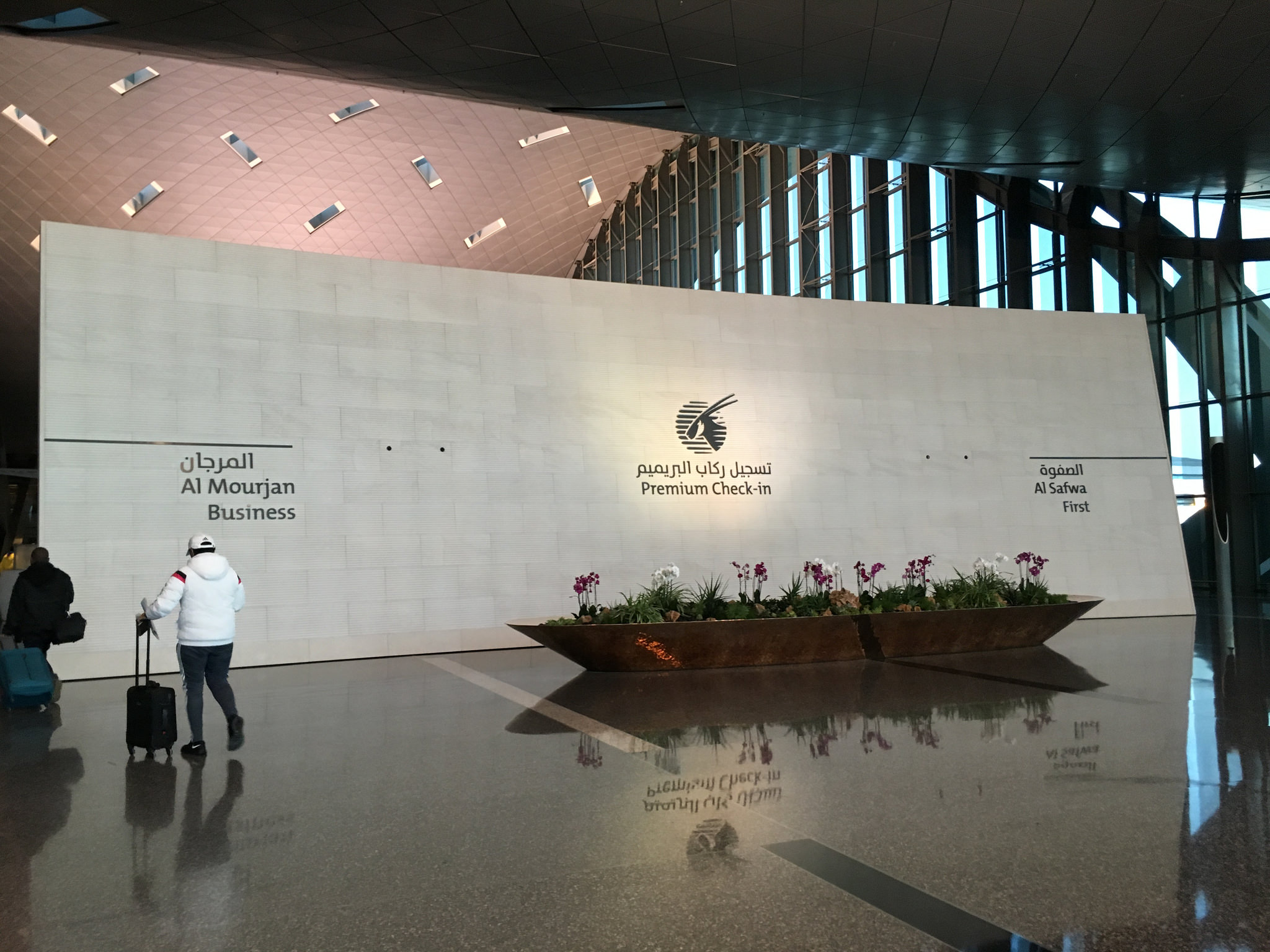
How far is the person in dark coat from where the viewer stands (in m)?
9.73

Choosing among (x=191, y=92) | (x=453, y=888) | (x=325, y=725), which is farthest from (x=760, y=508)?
(x=191, y=92)

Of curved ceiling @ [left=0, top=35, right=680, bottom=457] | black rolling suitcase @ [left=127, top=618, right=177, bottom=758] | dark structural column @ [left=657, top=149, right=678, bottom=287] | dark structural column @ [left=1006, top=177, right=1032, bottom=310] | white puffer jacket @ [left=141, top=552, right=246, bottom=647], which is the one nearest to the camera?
black rolling suitcase @ [left=127, top=618, right=177, bottom=758]

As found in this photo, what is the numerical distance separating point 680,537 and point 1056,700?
7.81m

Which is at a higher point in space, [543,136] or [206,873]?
[543,136]

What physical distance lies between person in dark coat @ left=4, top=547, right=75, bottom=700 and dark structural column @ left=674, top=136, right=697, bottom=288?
99.3ft

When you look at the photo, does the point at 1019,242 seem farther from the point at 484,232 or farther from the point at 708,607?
the point at 484,232

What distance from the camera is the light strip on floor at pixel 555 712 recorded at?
21.7ft

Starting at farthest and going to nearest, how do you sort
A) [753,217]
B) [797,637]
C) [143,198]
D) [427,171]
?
[753,217], [427,171], [143,198], [797,637]

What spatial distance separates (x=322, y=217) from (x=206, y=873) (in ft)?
107

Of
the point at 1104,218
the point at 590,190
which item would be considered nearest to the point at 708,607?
the point at 1104,218

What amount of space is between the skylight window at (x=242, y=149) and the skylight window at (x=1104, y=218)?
2315 centimetres

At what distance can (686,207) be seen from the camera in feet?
128

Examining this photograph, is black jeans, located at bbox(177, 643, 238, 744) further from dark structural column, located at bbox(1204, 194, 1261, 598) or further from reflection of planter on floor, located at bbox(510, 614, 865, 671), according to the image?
dark structural column, located at bbox(1204, 194, 1261, 598)

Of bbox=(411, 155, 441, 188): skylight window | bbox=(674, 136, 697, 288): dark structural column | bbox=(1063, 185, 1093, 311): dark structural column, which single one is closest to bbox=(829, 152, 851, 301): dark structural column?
bbox=(1063, 185, 1093, 311): dark structural column
